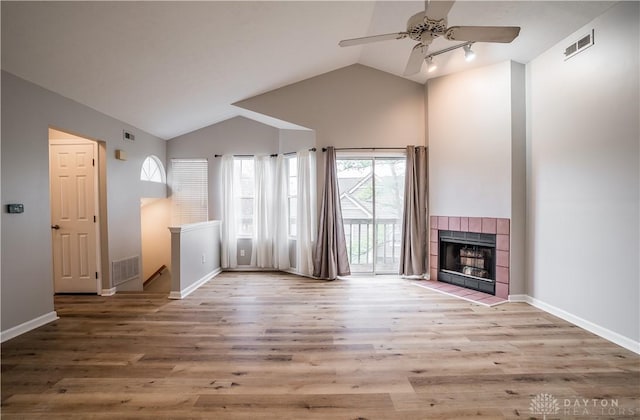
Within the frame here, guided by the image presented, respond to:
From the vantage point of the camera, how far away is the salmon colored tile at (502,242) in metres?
3.53

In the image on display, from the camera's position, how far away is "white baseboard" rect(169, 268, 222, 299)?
11.8 ft

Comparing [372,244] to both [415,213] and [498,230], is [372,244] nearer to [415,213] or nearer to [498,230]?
[415,213]

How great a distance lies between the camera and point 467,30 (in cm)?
205

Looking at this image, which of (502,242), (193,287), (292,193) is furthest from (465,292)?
→ (193,287)

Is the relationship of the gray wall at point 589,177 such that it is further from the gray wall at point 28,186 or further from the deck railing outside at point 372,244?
the gray wall at point 28,186

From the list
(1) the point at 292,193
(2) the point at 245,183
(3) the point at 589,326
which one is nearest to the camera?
(3) the point at 589,326

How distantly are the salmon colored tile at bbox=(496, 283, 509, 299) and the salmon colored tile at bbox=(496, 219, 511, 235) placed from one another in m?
0.67

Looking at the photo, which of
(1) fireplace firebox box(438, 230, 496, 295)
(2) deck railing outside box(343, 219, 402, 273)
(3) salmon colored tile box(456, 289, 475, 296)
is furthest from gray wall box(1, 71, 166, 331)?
(1) fireplace firebox box(438, 230, 496, 295)

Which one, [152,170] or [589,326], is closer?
[589,326]

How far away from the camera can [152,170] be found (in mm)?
4887

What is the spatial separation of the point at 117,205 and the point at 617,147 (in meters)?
5.70

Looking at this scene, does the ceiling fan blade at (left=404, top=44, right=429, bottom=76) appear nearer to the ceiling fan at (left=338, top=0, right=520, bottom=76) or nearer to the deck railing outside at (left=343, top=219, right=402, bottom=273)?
the ceiling fan at (left=338, top=0, right=520, bottom=76)

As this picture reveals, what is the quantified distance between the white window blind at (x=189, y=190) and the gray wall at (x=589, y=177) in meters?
5.07

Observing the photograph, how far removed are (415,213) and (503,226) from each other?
1.23 m
